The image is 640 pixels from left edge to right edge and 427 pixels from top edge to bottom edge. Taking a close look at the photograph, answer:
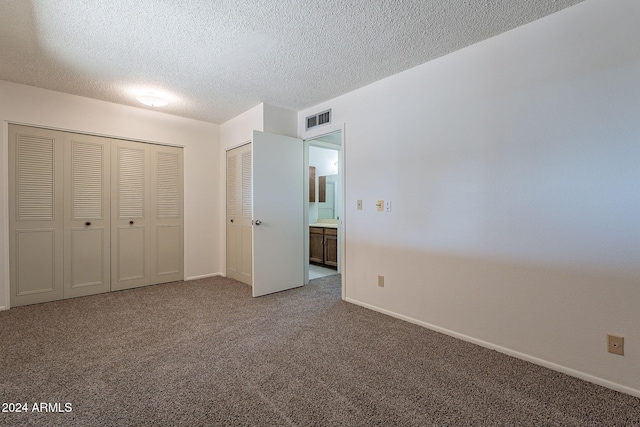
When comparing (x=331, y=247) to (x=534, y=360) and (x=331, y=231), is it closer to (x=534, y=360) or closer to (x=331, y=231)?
(x=331, y=231)

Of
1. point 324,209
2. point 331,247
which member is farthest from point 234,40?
point 324,209

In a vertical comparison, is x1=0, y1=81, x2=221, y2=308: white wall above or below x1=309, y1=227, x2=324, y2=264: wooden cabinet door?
above

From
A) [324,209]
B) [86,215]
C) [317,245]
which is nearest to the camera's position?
[86,215]

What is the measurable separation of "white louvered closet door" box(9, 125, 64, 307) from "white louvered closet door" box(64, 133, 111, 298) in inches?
3.3

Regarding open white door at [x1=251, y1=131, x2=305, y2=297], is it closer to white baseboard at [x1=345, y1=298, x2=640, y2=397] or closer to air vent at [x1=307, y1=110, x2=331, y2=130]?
air vent at [x1=307, y1=110, x2=331, y2=130]

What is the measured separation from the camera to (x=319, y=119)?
3.84 m

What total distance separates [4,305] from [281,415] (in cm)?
363

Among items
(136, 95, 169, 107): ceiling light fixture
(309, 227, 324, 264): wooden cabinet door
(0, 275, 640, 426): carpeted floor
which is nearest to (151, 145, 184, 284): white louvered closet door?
(136, 95, 169, 107): ceiling light fixture

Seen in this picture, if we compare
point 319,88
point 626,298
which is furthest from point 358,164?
point 626,298

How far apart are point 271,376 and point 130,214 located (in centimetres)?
327

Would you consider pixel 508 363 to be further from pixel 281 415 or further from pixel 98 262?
pixel 98 262

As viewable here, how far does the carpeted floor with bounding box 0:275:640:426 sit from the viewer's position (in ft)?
5.23

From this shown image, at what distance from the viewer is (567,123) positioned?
1.98m

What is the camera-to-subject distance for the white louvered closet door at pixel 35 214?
329 centimetres
